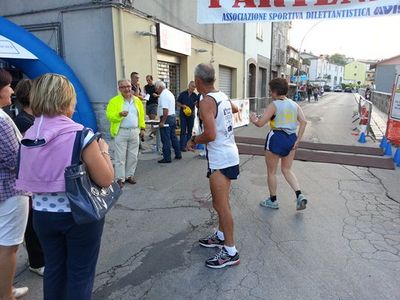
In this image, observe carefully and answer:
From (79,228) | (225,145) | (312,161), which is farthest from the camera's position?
(312,161)

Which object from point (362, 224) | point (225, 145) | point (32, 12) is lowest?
point (362, 224)

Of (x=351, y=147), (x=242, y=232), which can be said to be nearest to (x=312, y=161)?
(x=351, y=147)

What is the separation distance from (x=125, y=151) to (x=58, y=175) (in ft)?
12.5

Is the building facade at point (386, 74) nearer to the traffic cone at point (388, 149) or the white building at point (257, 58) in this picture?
the white building at point (257, 58)

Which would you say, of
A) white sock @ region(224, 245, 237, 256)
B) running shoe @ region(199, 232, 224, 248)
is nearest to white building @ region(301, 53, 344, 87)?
running shoe @ region(199, 232, 224, 248)

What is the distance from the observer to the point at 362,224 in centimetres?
418

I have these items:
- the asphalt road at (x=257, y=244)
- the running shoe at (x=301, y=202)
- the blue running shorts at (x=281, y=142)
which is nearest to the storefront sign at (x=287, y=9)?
the blue running shorts at (x=281, y=142)

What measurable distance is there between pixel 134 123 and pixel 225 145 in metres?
2.81

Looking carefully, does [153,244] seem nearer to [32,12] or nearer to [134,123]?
[134,123]

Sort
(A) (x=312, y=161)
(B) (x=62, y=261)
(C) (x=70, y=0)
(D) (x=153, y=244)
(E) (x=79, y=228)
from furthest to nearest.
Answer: (C) (x=70, y=0) < (A) (x=312, y=161) < (D) (x=153, y=244) < (B) (x=62, y=261) < (E) (x=79, y=228)

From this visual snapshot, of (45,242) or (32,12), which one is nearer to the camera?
(45,242)

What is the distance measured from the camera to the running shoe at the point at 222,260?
3.15m

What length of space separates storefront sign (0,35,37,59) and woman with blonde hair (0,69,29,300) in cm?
514

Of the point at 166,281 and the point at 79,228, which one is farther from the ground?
the point at 79,228
